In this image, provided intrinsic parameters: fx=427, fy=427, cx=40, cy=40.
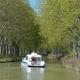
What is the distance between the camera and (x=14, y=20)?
87.7 m

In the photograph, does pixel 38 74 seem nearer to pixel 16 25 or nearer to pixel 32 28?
pixel 16 25

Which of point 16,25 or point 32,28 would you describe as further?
point 32,28

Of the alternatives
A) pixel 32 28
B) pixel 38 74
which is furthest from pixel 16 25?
pixel 38 74

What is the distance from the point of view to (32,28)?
9469 cm

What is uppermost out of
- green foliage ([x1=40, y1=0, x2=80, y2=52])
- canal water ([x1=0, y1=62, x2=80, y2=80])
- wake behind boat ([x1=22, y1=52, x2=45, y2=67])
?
green foliage ([x1=40, y1=0, x2=80, y2=52])

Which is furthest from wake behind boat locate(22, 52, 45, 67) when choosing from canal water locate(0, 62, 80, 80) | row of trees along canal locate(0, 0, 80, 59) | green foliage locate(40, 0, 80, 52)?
canal water locate(0, 62, 80, 80)

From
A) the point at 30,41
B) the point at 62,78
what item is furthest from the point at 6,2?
the point at 62,78

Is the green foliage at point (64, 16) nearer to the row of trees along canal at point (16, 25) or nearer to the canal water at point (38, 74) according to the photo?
the canal water at point (38, 74)

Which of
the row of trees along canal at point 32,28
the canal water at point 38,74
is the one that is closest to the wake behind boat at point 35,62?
the row of trees along canal at point 32,28

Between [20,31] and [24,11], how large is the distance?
568cm

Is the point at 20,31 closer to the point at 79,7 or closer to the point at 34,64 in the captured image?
the point at 34,64

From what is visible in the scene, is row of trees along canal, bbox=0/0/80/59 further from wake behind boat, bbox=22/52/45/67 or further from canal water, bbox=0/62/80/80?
canal water, bbox=0/62/80/80

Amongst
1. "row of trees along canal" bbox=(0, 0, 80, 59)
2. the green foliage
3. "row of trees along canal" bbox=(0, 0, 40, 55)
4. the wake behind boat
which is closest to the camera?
the green foliage

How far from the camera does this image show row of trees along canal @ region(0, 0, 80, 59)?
5925 centimetres
